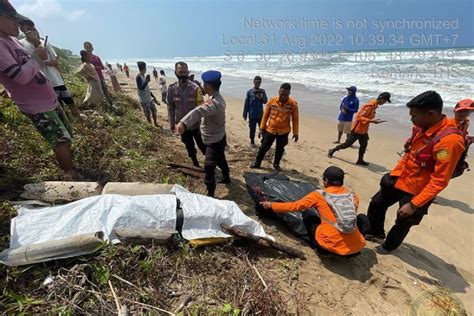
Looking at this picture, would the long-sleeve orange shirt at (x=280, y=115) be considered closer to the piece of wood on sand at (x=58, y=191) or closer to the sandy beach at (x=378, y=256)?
the sandy beach at (x=378, y=256)

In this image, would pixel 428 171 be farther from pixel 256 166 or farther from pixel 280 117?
pixel 256 166

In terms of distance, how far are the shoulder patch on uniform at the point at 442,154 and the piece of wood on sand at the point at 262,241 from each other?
154 centimetres

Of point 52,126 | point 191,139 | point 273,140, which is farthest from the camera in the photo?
point 273,140

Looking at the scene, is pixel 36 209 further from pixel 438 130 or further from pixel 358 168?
pixel 358 168

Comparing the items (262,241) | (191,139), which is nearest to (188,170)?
(191,139)

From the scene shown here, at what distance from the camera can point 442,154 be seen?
7.86 ft

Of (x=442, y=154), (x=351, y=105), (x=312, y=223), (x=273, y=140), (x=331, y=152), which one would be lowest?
(x=331, y=152)

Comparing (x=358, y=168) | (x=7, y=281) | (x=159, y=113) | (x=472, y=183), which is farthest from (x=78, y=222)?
(x=159, y=113)

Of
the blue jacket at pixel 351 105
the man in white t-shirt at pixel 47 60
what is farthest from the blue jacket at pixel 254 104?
the man in white t-shirt at pixel 47 60

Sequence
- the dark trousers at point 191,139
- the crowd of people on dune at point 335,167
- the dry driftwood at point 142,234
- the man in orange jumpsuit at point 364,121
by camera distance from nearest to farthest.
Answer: the dry driftwood at point 142,234, the crowd of people on dune at point 335,167, the dark trousers at point 191,139, the man in orange jumpsuit at point 364,121

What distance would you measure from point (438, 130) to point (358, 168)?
3612 mm

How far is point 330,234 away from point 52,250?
7.75ft

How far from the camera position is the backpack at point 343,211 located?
8.57ft

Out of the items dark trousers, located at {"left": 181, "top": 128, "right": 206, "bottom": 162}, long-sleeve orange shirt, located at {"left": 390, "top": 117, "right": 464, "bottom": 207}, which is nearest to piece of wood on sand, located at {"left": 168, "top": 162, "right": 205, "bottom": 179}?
dark trousers, located at {"left": 181, "top": 128, "right": 206, "bottom": 162}
